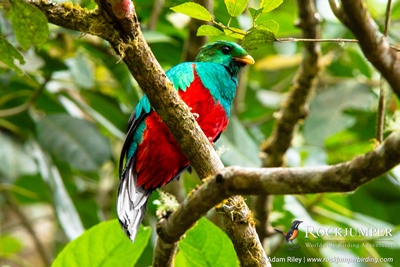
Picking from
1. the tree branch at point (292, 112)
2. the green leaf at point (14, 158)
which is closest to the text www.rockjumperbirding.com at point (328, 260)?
the tree branch at point (292, 112)

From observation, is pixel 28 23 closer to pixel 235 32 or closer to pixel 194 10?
pixel 194 10

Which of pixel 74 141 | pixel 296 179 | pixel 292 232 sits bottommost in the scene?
pixel 296 179

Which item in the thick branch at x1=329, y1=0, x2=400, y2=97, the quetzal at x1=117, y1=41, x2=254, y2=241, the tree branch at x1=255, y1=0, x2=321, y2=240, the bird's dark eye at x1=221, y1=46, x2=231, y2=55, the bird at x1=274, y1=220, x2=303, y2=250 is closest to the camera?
the thick branch at x1=329, y1=0, x2=400, y2=97

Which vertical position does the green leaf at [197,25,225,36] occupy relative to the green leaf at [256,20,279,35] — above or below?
below

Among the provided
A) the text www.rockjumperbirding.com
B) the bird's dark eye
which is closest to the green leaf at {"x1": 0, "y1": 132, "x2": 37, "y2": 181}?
the bird's dark eye

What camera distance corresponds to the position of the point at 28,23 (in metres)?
1.92

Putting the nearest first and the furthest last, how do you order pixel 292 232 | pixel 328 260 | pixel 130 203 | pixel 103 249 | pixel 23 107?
pixel 103 249 → pixel 130 203 → pixel 292 232 → pixel 328 260 → pixel 23 107

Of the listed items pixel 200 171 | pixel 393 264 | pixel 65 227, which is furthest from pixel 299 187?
pixel 393 264

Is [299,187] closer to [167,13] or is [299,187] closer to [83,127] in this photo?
[83,127]

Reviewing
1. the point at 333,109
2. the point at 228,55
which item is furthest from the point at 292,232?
the point at 333,109

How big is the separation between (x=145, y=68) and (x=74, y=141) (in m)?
2.04

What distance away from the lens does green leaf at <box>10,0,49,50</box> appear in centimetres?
188

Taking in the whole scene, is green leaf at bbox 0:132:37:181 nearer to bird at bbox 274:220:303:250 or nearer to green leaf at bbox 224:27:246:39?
bird at bbox 274:220:303:250

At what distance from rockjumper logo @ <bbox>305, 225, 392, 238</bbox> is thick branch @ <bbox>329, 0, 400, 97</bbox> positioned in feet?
6.75
